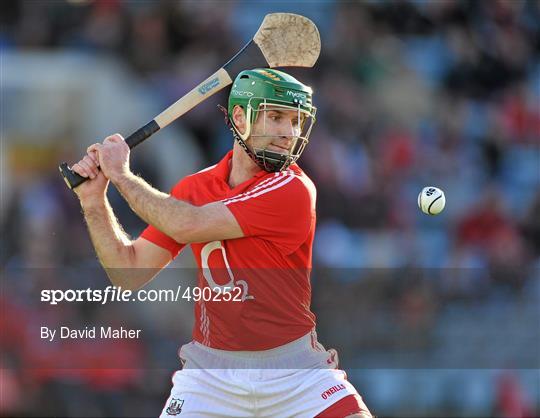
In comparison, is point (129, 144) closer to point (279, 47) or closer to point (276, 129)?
point (276, 129)

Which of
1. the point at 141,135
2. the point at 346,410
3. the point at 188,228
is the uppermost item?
the point at 141,135

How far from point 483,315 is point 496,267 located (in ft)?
1.69

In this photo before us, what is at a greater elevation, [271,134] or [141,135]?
[141,135]

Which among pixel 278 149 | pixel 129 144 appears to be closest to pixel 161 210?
pixel 129 144

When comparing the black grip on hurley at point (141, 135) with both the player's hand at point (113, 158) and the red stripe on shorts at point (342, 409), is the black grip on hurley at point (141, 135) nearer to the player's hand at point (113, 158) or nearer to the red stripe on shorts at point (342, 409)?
the player's hand at point (113, 158)

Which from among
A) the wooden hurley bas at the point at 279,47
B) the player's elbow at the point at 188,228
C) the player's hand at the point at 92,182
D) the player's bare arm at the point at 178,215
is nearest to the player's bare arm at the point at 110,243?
the player's hand at the point at 92,182

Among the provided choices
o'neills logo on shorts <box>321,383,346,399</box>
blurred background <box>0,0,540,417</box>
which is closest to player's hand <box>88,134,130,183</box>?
o'neills logo on shorts <box>321,383,346,399</box>

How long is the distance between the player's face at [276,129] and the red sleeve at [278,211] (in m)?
0.14

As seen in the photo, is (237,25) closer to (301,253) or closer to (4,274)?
(4,274)

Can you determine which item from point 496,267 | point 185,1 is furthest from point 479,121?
point 185,1

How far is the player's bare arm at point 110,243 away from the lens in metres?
4.53

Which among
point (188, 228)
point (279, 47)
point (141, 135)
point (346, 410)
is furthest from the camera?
point (279, 47)

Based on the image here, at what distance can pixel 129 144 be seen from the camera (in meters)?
4.66

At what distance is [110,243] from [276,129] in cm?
82
